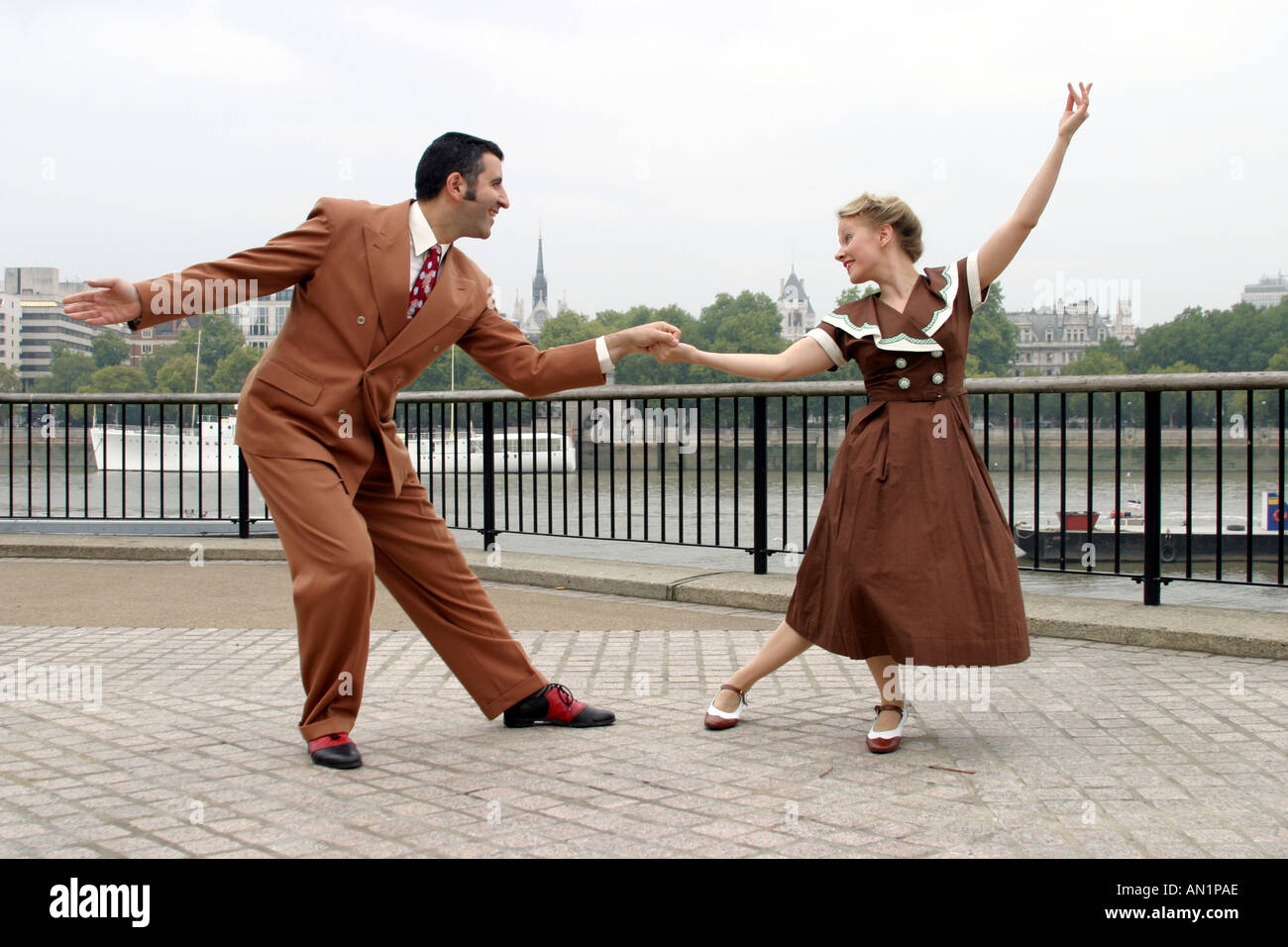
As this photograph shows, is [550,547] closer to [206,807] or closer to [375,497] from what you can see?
[375,497]

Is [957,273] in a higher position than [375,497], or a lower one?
higher

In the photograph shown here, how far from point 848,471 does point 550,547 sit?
646cm

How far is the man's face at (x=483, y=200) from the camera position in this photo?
3.99 meters

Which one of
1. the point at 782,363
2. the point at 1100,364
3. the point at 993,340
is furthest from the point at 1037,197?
the point at 993,340

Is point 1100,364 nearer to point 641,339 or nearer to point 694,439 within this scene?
point 694,439

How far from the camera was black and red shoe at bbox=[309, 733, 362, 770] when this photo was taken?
12.3ft

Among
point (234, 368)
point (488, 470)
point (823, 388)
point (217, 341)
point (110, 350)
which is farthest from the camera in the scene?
point (110, 350)

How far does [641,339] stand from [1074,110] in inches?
60.1

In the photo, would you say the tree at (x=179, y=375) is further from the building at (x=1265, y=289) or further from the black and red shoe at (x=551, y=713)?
the building at (x=1265, y=289)

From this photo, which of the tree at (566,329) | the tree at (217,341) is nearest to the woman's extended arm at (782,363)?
the tree at (217,341)

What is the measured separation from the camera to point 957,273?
409 centimetres

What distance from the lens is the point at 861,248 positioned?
13.5 ft

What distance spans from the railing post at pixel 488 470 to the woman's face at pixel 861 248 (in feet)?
17.4
